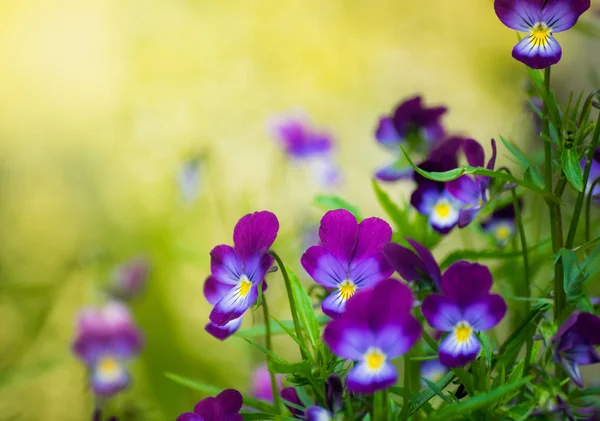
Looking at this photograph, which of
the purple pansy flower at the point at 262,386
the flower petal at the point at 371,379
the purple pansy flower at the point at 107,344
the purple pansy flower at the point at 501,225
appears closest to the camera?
the flower petal at the point at 371,379

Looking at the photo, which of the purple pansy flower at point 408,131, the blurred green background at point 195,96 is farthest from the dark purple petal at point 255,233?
the blurred green background at point 195,96

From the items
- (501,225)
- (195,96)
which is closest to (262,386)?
(501,225)

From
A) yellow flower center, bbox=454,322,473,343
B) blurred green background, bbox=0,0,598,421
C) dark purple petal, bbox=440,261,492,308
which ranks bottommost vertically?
yellow flower center, bbox=454,322,473,343

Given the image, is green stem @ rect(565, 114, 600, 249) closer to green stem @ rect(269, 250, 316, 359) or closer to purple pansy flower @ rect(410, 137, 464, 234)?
purple pansy flower @ rect(410, 137, 464, 234)

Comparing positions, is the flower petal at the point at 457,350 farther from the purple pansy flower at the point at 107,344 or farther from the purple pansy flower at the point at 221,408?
the purple pansy flower at the point at 107,344

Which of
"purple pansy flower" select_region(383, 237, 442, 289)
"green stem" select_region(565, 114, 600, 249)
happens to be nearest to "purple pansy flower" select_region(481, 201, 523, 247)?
"green stem" select_region(565, 114, 600, 249)

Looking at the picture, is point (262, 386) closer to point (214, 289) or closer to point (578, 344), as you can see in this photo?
point (214, 289)
